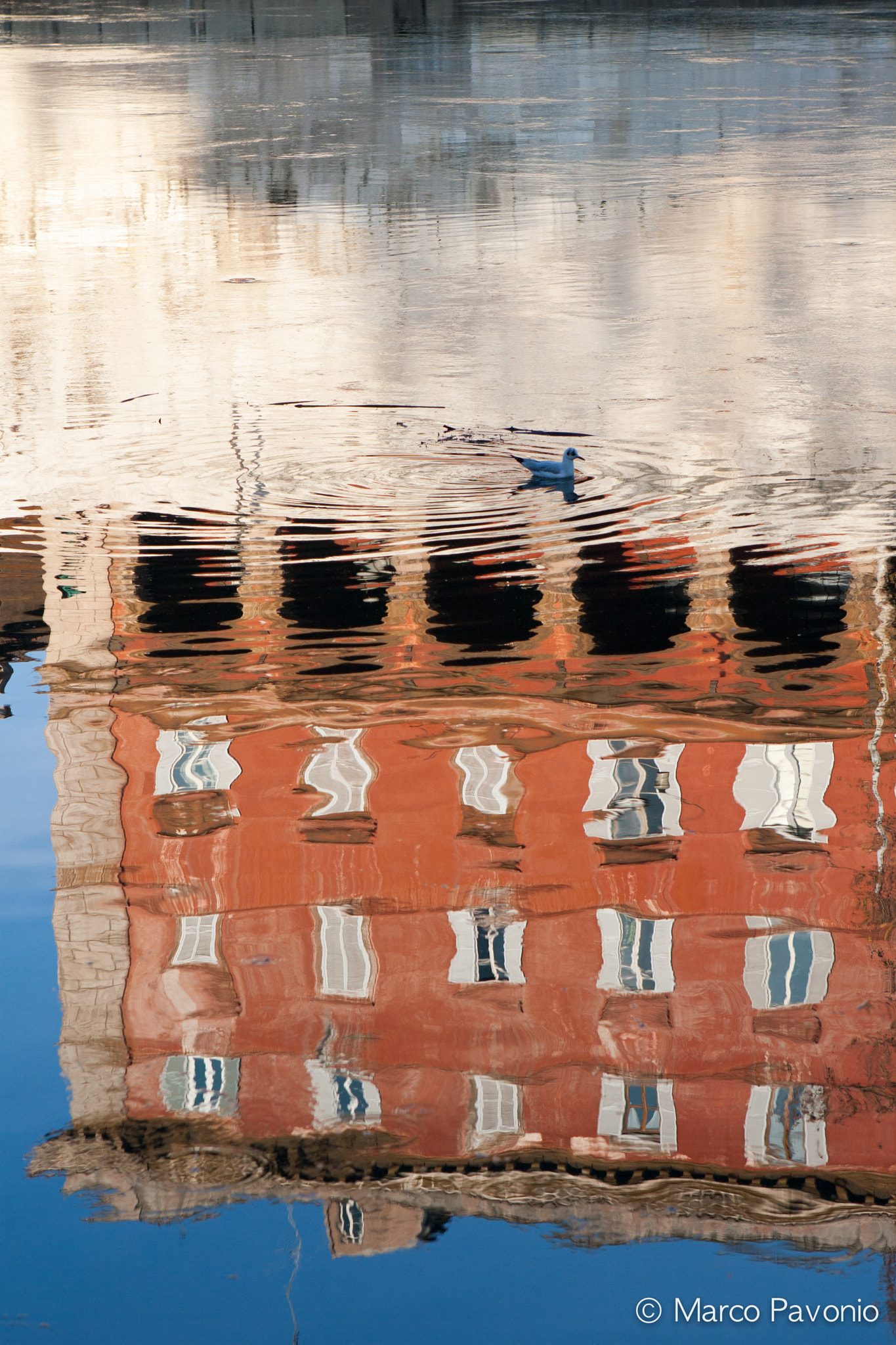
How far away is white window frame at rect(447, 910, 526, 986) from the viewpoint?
616 cm

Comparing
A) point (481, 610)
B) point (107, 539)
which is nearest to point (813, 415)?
point (481, 610)

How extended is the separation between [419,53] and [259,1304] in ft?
154

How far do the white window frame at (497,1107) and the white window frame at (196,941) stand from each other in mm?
1292

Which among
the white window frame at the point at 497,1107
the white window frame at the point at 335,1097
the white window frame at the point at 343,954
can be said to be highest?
the white window frame at the point at 343,954

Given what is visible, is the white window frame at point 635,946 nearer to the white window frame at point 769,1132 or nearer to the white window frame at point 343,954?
the white window frame at point 769,1132

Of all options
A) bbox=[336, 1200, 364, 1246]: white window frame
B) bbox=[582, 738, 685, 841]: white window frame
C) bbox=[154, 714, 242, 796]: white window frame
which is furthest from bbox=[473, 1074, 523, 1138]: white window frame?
bbox=[154, 714, 242, 796]: white window frame

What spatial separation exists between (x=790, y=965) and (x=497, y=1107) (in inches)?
58.4

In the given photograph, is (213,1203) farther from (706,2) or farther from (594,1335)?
(706,2)

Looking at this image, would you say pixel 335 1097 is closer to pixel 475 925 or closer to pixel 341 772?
pixel 475 925

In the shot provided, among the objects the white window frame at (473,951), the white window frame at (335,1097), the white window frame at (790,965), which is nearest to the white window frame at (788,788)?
the white window frame at (790,965)

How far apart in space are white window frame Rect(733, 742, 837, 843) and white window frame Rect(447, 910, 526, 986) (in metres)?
1.55

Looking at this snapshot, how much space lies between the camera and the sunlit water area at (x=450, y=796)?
4.75 metres

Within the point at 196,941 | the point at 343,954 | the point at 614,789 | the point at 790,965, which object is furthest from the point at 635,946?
the point at 196,941

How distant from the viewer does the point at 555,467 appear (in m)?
12.1
